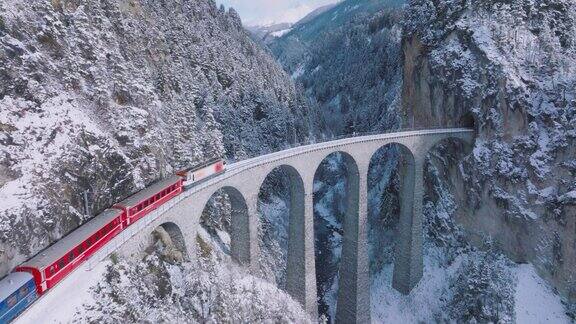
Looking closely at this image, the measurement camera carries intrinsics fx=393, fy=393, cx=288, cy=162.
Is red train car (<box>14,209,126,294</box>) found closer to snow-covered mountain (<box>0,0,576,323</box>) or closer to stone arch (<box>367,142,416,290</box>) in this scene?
snow-covered mountain (<box>0,0,576,323</box>)

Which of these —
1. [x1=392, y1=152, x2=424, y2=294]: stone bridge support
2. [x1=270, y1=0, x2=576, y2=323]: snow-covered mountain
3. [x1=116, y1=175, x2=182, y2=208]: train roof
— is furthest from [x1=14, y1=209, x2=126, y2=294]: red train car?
[x1=270, y1=0, x2=576, y2=323]: snow-covered mountain

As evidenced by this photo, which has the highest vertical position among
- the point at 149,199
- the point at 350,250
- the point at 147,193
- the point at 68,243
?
the point at 147,193

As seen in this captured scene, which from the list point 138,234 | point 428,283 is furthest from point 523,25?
point 138,234

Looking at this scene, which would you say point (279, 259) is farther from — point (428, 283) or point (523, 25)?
point (523, 25)

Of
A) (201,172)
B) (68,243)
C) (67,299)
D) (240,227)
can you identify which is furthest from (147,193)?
(67,299)

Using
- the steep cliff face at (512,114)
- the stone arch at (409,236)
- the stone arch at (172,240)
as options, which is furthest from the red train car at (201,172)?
the steep cliff face at (512,114)

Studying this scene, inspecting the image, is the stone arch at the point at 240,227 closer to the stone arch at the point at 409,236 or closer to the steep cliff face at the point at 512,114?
the stone arch at the point at 409,236

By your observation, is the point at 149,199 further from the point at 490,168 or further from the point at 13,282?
the point at 490,168
